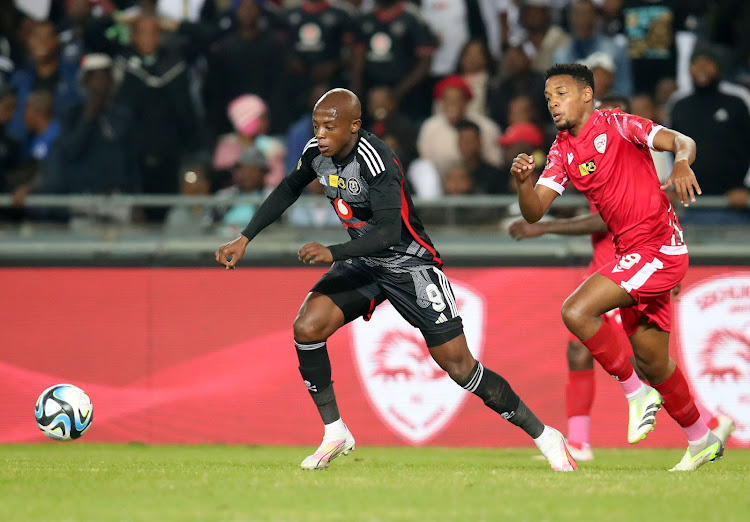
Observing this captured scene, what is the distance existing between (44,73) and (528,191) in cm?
854

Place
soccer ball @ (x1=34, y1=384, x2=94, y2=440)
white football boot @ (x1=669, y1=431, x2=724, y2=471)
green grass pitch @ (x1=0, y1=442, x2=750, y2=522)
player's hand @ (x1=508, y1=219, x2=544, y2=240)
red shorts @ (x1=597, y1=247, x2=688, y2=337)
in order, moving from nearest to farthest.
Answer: green grass pitch @ (x1=0, y1=442, x2=750, y2=522)
red shorts @ (x1=597, y1=247, x2=688, y2=337)
white football boot @ (x1=669, y1=431, x2=724, y2=471)
soccer ball @ (x1=34, y1=384, x2=94, y2=440)
player's hand @ (x1=508, y1=219, x2=544, y2=240)

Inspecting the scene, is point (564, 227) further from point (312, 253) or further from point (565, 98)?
point (312, 253)

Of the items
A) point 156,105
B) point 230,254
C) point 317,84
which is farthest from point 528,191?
point 156,105

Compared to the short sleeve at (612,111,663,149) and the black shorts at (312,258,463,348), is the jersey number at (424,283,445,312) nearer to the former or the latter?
the black shorts at (312,258,463,348)

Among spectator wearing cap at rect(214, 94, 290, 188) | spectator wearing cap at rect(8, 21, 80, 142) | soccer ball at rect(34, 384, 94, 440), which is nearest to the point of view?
soccer ball at rect(34, 384, 94, 440)

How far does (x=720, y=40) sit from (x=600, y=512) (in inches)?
365

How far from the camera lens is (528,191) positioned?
6.99 meters

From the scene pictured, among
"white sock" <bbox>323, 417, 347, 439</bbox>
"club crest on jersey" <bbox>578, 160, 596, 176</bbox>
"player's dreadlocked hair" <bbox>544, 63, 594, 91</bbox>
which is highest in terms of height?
"player's dreadlocked hair" <bbox>544, 63, 594, 91</bbox>

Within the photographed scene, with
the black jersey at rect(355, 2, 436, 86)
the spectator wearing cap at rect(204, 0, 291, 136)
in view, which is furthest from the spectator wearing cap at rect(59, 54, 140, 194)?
the black jersey at rect(355, 2, 436, 86)

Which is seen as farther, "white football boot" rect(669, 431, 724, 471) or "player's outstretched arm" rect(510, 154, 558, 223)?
"white football boot" rect(669, 431, 724, 471)

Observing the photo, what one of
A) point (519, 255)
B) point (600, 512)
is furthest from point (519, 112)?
point (600, 512)

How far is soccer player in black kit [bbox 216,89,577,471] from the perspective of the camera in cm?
701

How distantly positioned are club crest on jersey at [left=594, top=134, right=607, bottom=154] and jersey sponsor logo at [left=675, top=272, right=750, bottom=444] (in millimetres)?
3302

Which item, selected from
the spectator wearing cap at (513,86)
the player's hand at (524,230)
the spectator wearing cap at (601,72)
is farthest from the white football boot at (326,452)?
the spectator wearing cap at (513,86)
